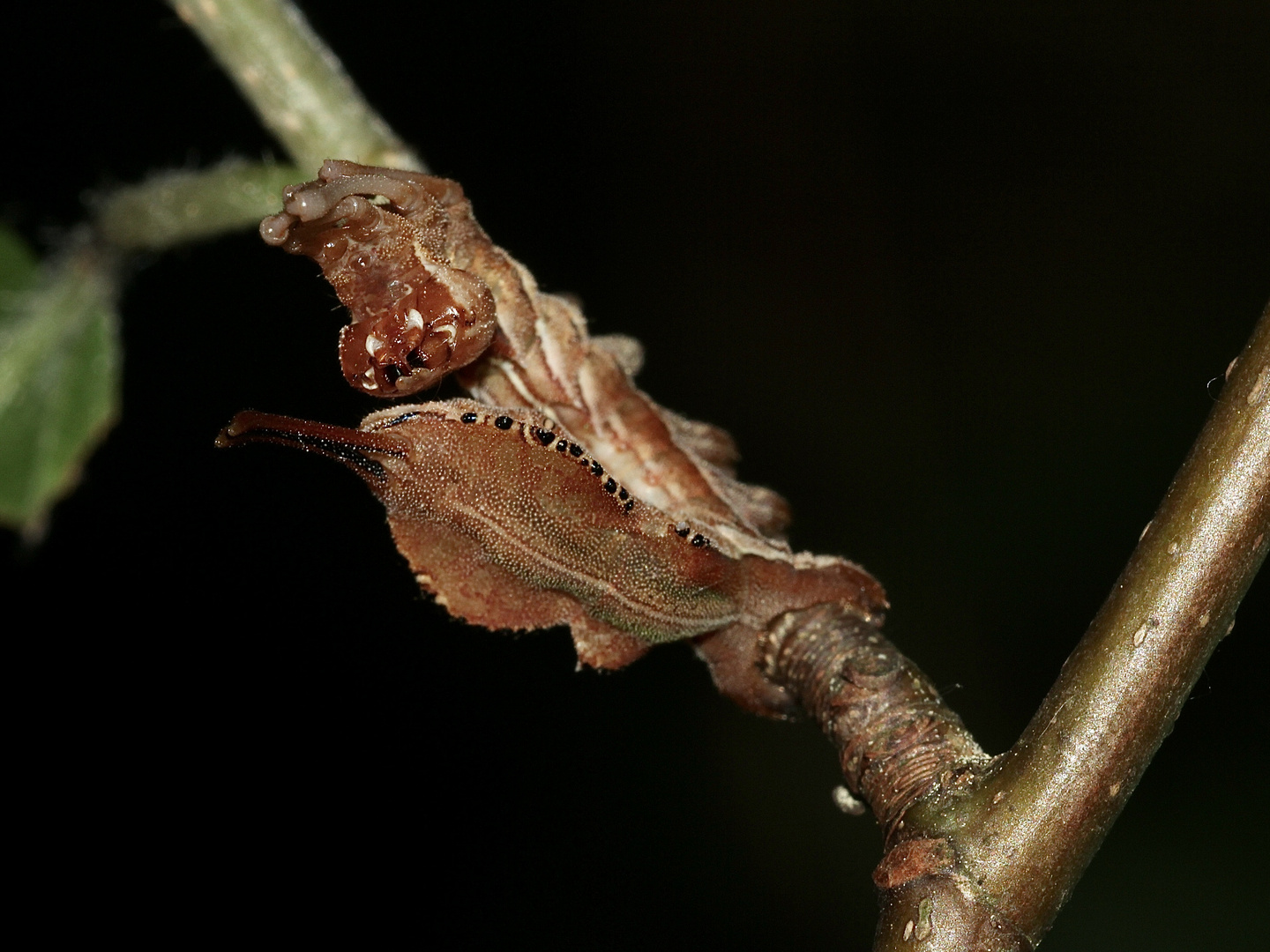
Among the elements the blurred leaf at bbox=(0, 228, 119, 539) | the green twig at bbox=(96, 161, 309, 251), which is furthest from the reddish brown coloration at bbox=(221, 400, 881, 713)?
the blurred leaf at bbox=(0, 228, 119, 539)

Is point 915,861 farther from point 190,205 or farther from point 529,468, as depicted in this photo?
point 190,205

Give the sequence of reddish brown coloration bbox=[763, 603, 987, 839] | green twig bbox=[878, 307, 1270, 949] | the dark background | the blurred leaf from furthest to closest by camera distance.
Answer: the dark background, the blurred leaf, reddish brown coloration bbox=[763, 603, 987, 839], green twig bbox=[878, 307, 1270, 949]

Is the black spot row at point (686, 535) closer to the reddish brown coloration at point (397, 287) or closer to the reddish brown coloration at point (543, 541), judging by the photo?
the reddish brown coloration at point (543, 541)

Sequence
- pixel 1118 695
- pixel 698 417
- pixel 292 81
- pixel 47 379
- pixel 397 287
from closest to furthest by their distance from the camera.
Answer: pixel 1118 695 < pixel 397 287 < pixel 292 81 < pixel 47 379 < pixel 698 417

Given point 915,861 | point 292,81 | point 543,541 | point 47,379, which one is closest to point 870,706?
point 915,861

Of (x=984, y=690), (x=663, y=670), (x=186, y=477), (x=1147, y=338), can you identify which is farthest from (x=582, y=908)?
(x=1147, y=338)

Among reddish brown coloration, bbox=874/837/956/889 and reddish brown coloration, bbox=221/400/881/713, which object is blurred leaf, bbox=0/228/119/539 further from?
reddish brown coloration, bbox=874/837/956/889
